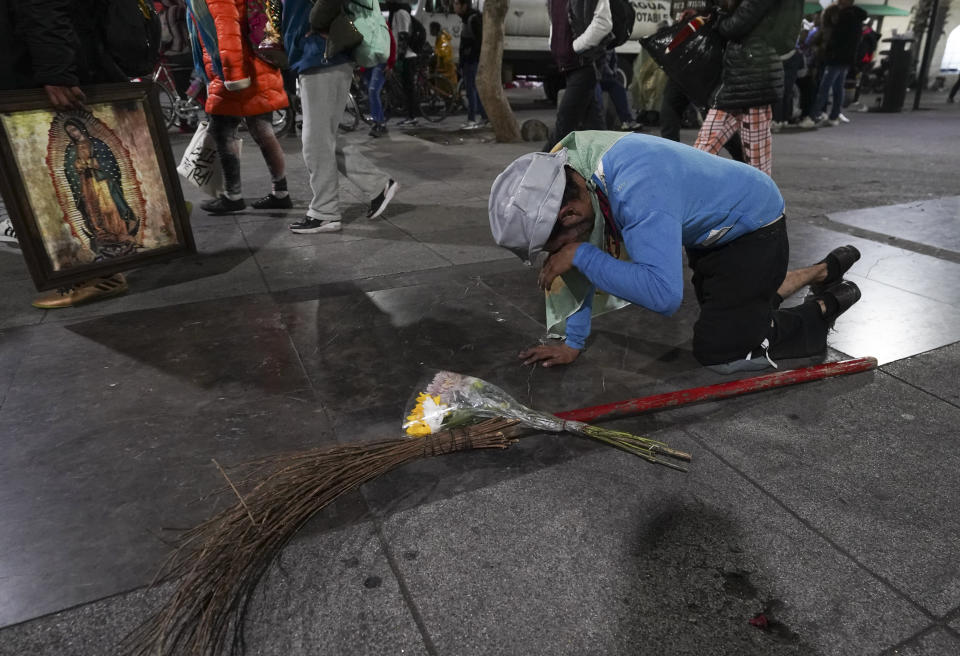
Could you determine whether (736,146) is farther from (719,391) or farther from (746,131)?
(719,391)

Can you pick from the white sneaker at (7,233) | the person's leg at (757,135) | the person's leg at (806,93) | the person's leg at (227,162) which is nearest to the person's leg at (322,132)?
the person's leg at (227,162)

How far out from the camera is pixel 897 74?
41.1 ft

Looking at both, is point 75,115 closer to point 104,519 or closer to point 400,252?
point 400,252

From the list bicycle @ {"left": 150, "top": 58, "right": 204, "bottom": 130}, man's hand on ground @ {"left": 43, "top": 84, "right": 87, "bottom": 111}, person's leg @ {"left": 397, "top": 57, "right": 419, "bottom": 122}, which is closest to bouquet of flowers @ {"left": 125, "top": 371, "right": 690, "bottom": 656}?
man's hand on ground @ {"left": 43, "top": 84, "right": 87, "bottom": 111}

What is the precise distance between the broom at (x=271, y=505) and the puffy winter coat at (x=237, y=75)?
10.4 feet

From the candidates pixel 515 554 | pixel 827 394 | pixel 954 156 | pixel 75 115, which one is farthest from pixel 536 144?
pixel 515 554

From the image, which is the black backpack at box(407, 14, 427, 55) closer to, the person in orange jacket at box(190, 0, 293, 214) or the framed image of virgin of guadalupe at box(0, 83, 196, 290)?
the person in orange jacket at box(190, 0, 293, 214)

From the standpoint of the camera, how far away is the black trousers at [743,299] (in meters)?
2.44

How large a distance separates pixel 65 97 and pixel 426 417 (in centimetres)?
248

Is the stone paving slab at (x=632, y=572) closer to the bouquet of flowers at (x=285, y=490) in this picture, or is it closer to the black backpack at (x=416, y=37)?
the bouquet of flowers at (x=285, y=490)

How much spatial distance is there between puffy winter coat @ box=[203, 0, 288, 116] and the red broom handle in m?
3.36

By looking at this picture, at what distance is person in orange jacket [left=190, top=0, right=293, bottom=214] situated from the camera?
4.07 m

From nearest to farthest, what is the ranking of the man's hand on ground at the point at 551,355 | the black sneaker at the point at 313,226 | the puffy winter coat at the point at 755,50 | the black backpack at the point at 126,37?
the man's hand on ground at the point at 551,355 < the black backpack at the point at 126,37 < the puffy winter coat at the point at 755,50 < the black sneaker at the point at 313,226

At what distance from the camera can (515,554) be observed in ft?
5.26
